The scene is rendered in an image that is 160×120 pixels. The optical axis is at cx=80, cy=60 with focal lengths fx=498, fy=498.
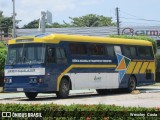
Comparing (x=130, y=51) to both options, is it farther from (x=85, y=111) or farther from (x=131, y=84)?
(x=85, y=111)

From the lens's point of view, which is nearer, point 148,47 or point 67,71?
point 67,71

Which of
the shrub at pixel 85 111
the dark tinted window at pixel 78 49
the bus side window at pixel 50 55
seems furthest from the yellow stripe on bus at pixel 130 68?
the shrub at pixel 85 111

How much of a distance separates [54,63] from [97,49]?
149 inches

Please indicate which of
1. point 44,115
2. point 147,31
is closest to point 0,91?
point 44,115

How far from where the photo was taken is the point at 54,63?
74.7 ft

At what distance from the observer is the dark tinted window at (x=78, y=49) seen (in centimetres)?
2398

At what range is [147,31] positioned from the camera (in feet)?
226

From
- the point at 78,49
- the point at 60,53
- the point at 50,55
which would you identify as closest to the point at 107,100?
the point at 60,53

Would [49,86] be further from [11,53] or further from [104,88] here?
[104,88]

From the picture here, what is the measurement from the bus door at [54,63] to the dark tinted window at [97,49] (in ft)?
8.21

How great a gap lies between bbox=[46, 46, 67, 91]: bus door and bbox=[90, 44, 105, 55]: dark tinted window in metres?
2.50

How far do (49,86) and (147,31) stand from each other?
47848mm

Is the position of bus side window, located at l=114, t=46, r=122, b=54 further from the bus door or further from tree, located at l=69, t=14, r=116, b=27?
tree, located at l=69, t=14, r=116, b=27

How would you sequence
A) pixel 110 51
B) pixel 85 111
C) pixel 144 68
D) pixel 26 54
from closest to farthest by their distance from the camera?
pixel 85 111 < pixel 26 54 < pixel 110 51 < pixel 144 68
